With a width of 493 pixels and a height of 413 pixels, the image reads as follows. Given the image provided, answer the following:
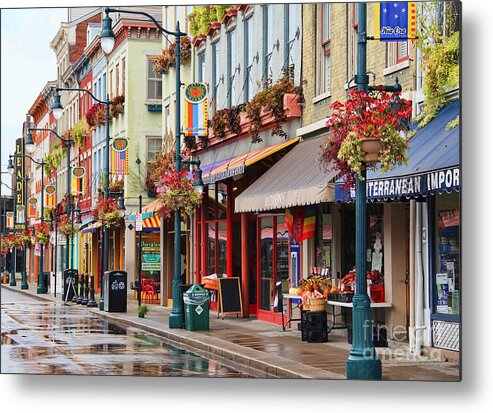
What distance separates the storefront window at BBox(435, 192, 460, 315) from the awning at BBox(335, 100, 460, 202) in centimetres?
58

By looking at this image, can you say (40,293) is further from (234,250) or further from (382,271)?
(382,271)

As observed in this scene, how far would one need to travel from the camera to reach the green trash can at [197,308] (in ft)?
75.6

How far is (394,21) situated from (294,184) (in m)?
5.65

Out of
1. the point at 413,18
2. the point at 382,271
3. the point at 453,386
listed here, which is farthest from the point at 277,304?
the point at 453,386

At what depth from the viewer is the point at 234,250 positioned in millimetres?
28500

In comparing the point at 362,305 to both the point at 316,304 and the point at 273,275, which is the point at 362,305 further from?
the point at 273,275

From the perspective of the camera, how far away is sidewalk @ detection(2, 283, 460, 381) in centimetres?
1495

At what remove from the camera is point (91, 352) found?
1944cm

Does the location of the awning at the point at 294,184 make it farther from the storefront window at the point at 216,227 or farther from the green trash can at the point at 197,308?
the storefront window at the point at 216,227

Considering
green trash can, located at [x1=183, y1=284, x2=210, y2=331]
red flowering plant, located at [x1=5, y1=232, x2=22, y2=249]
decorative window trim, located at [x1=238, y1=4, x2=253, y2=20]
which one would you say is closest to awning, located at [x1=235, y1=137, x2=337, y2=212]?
green trash can, located at [x1=183, y1=284, x2=210, y2=331]

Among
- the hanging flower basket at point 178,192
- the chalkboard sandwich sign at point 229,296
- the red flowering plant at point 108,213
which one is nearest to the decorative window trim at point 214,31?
the hanging flower basket at point 178,192

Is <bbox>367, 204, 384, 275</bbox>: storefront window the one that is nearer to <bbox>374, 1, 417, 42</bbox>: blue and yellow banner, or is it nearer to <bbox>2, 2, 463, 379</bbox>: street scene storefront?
<bbox>2, 2, 463, 379</bbox>: street scene storefront

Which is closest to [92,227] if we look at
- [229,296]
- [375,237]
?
[229,296]

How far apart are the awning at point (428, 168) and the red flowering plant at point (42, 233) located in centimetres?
3871
